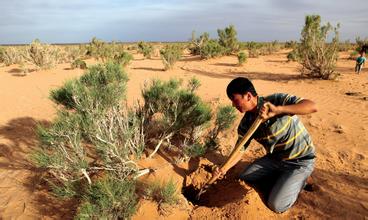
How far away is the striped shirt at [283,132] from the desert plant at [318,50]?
26.3ft

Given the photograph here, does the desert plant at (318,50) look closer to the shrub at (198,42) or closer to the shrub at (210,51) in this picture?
the shrub at (210,51)

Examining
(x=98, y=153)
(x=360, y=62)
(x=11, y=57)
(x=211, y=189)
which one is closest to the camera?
(x=98, y=153)

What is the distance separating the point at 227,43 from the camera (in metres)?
23.2

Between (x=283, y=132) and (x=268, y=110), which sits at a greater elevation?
(x=268, y=110)

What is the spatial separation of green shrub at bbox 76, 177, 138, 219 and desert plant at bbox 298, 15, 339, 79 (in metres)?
9.28

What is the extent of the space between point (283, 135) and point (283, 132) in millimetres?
37


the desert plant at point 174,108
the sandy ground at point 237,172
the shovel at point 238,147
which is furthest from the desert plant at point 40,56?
the shovel at point 238,147

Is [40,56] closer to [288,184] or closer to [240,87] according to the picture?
[240,87]

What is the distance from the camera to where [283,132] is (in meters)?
3.26

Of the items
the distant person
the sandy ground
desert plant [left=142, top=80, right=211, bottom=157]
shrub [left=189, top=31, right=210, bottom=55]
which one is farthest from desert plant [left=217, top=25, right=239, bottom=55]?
desert plant [left=142, top=80, right=211, bottom=157]

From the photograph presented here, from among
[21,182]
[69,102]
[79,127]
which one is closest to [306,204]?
[79,127]

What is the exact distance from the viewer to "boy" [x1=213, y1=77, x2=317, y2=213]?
10.0 feet

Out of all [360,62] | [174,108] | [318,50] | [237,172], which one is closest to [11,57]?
[318,50]

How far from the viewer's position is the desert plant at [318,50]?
412 inches
